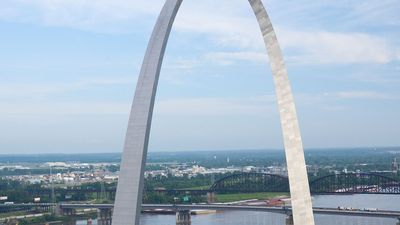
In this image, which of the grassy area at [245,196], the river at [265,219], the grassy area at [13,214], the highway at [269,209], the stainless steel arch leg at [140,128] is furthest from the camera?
the grassy area at [245,196]

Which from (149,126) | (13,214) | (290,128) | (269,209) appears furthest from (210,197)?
(149,126)

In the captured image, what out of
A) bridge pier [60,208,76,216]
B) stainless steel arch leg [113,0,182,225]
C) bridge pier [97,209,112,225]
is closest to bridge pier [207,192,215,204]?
bridge pier [60,208,76,216]

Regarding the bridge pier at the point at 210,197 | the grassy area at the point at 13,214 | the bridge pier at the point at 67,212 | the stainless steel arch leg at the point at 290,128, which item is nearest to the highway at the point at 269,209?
the bridge pier at the point at 67,212

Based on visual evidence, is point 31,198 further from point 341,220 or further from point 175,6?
point 175,6

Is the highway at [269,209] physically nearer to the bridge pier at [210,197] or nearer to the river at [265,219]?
the river at [265,219]

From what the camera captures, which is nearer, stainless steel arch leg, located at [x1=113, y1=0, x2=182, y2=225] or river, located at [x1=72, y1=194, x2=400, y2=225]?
stainless steel arch leg, located at [x1=113, y1=0, x2=182, y2=225]

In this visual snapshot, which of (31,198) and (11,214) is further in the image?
(31,198)

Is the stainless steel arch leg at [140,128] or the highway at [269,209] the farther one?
the highway at [269,209]

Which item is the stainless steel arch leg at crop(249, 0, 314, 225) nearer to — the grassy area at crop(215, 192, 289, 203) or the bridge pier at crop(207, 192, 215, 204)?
the bridge pier at crop(207, 192, 215, 204)

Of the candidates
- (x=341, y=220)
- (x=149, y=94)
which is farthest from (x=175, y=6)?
(x=341, y=220)
